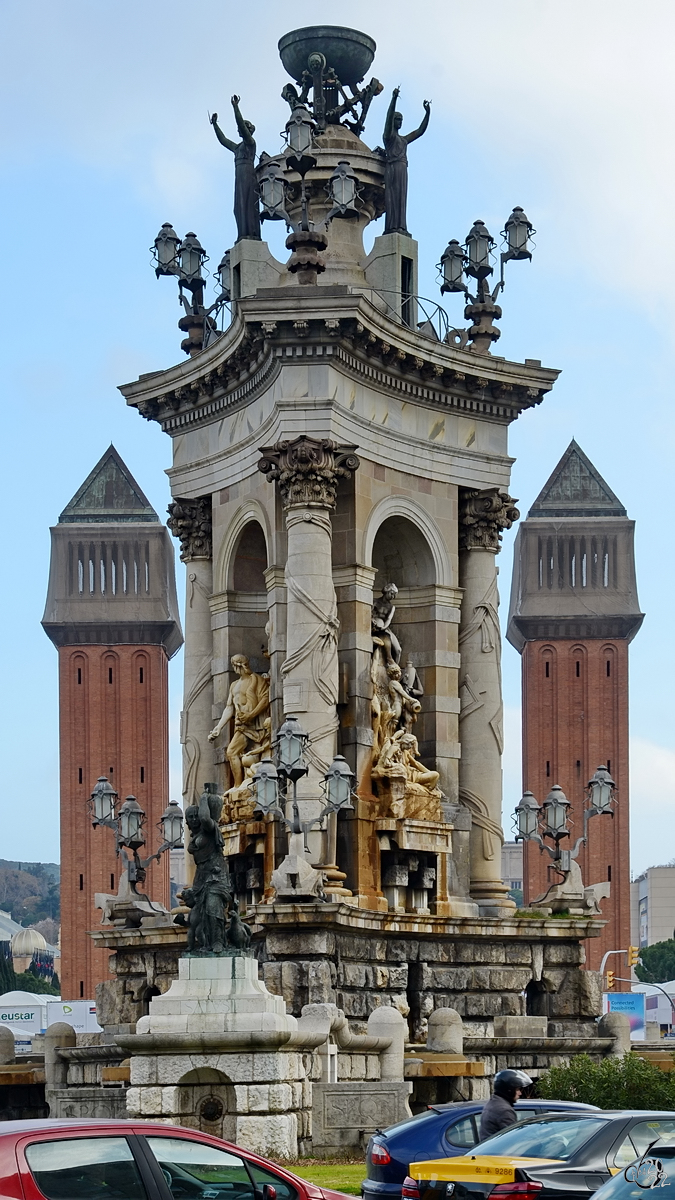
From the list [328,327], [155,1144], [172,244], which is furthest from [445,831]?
[155,1144]

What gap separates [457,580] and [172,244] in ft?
32.4

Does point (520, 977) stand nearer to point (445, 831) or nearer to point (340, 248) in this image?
point (445, 831)

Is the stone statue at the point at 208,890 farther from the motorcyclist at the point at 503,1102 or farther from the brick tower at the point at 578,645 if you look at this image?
the brick tower at the point at 578,645

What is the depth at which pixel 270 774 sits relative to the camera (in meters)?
37.7

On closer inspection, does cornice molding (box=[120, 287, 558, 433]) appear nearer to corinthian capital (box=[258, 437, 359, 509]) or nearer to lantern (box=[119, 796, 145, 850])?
corinthian capital (box=[258, 437, 359, 509])

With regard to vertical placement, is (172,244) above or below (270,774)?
above

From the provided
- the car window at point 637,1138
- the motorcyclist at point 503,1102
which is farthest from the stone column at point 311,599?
the car window at point 637,1138

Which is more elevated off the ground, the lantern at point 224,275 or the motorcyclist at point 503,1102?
the lantern at point 224,275

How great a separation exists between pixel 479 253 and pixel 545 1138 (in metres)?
29.8

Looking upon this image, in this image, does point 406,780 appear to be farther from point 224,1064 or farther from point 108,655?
point 108,655

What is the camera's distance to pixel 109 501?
12662cm

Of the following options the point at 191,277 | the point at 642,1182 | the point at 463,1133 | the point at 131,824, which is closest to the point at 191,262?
the point at 191,277

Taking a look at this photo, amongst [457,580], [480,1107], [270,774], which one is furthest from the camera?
[457,580]

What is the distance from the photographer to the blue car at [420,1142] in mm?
21828
